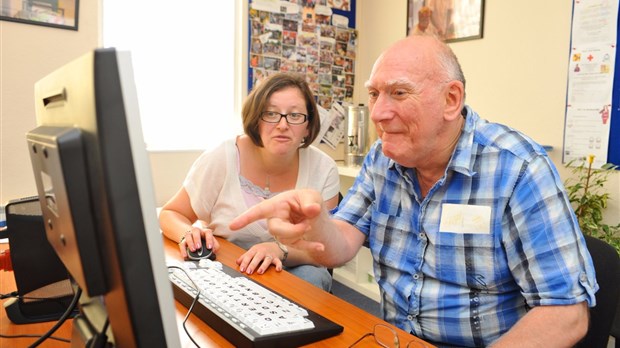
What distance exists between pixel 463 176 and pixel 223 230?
0.89m

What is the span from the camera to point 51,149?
458 millimetres

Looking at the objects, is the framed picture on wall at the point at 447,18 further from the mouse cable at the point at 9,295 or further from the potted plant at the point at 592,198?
the mouse cable at the point at 9,295

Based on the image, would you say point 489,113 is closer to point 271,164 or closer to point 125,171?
point 271,164

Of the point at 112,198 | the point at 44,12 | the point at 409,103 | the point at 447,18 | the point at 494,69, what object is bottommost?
the point at 112,198

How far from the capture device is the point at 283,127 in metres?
1.71

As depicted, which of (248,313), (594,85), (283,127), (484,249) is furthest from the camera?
(594,85)

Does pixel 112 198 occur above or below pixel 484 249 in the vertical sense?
above

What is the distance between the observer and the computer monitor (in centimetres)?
39

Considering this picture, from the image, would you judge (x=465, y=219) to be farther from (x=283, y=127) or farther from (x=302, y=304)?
(x=283, y=127)

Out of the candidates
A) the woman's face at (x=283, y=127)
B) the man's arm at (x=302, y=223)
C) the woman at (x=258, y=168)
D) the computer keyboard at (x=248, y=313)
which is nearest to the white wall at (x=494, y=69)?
the woman at (x=258, y=168)

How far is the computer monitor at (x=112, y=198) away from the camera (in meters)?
0.39

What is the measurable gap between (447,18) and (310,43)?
3.11 feet

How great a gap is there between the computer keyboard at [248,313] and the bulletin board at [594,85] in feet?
5.82

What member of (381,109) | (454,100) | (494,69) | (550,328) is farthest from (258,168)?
(494,69)
